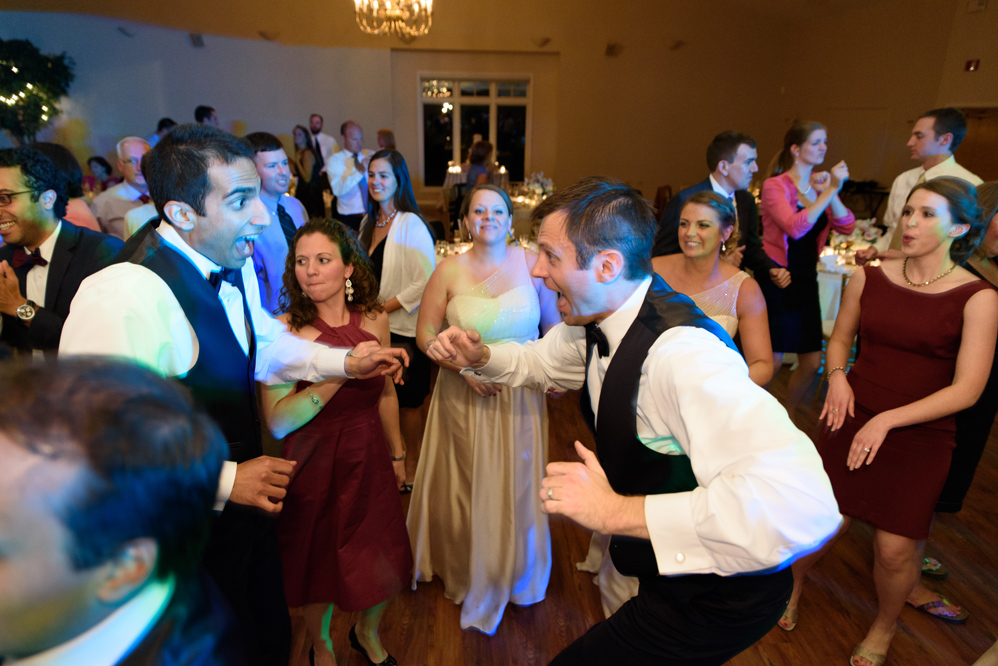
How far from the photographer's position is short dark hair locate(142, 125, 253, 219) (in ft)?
4.31

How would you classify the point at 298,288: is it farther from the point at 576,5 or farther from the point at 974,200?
the point at 576,5

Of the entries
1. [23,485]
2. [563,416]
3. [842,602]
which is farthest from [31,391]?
[563,416]

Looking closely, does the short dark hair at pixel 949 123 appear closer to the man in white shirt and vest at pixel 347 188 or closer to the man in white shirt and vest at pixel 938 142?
the man in white shirt and vest at pixel 938 142

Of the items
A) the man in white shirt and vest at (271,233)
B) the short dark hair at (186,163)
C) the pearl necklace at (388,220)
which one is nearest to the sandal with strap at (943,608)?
the short dark hair at (186,163)

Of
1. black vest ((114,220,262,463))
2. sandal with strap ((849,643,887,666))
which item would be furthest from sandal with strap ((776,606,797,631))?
black vest ((114,220,262,463))

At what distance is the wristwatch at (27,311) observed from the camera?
1783mm

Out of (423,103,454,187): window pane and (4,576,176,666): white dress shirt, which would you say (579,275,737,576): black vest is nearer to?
(4,576,176,666): white dress shirt

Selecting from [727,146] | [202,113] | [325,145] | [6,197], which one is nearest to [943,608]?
[727,146]

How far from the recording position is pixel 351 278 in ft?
6.34

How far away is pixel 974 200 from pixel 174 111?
10.8m

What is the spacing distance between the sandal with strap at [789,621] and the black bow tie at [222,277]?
2272mm

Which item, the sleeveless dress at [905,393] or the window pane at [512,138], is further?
the window pane at [512,138]

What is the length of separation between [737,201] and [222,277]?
2597mm

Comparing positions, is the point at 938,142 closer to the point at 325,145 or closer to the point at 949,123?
the point at 949,123
